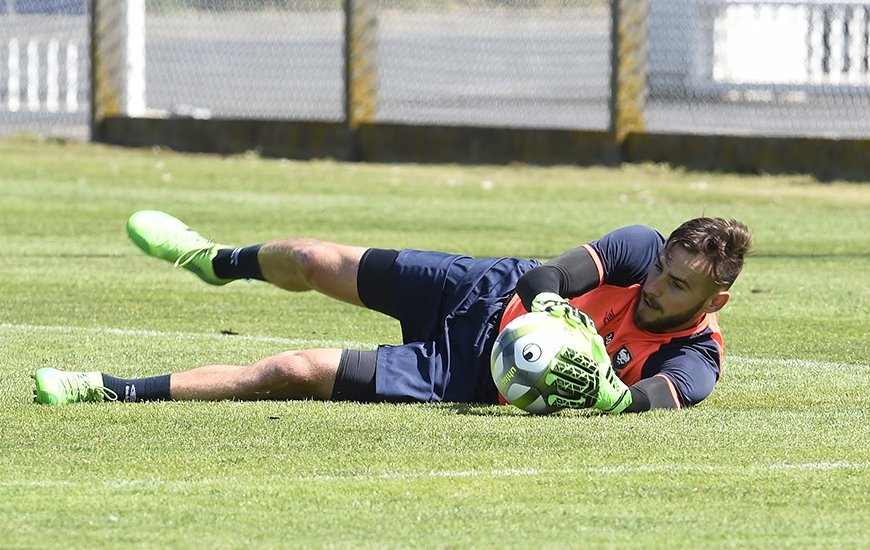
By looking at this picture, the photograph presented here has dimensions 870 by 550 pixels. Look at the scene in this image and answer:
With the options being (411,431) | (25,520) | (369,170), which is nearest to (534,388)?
(411,431)

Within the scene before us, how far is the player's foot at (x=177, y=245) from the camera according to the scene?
666cm

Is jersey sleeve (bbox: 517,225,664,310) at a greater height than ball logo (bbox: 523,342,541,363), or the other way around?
jersey sleeve (bbox: 517,225,664,310)

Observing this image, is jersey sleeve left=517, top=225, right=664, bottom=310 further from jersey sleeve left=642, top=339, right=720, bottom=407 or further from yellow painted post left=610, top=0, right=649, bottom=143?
yellow painted post left=610, top=0, right=649, bottom=143

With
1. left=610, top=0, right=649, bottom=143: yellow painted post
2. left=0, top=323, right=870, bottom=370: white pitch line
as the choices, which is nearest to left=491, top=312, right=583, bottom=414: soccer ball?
left=0, top=323, right=870, bottom=370: white pitch line

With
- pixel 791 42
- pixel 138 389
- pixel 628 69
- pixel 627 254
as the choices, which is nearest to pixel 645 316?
pixel 627 254

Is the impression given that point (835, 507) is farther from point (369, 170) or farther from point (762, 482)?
point (369, 170)

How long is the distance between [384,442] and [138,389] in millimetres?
1189

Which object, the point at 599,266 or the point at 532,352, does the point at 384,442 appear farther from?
the point at 599,266

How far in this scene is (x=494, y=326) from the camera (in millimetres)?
5871

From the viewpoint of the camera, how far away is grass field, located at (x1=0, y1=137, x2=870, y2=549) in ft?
13.1

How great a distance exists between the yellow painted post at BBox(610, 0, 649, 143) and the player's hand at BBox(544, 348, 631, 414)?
10.0 metres

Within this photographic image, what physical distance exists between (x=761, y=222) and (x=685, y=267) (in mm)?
6931

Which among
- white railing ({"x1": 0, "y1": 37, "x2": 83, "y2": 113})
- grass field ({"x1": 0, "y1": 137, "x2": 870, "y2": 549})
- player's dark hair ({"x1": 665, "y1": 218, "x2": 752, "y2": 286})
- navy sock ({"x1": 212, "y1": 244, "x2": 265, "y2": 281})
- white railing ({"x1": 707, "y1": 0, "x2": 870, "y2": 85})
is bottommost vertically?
grass field ({"x1": 0, "y1": 137, "x2": 870, "y2": 549})

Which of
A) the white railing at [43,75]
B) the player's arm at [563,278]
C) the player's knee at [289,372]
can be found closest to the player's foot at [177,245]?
the player's knee at [289,372]
